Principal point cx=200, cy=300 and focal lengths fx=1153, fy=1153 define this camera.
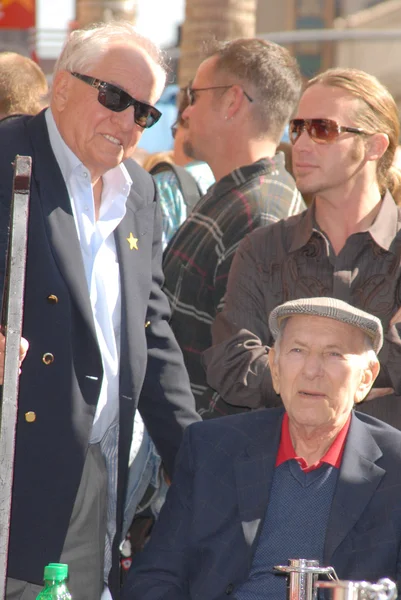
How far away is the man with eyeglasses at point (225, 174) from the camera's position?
15.8 feet

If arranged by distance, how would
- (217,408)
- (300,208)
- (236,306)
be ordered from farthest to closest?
(300,208) → (217,408) → (236,306)

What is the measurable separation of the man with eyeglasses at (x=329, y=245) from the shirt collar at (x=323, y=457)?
14.3 inches

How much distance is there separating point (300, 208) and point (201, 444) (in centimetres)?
164

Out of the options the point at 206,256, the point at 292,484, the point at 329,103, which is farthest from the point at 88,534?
the point at 329,103

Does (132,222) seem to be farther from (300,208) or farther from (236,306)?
(300,208)

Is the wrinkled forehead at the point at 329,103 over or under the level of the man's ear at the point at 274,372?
over

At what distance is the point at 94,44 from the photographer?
3.91 meters

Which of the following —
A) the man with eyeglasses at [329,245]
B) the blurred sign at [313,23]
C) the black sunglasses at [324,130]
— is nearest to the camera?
the man with eyeglasses at [329,245]

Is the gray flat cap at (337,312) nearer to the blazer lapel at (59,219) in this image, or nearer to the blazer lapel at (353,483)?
the blazer lapel at (353,483)

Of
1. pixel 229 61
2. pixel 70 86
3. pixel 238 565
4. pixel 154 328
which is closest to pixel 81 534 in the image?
pixel 238 565

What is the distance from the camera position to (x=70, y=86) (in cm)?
389

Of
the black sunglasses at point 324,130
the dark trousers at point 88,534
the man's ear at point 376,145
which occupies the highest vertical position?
the black sunglasses at point 324,130

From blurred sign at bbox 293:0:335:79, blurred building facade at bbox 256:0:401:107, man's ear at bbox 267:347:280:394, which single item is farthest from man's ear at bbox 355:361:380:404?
blurred sign at bbox 293:0:335:79

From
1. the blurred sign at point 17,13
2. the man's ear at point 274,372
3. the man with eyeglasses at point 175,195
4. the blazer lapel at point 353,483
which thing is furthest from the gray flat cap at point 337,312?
the blurred sign at point 17,13
